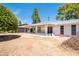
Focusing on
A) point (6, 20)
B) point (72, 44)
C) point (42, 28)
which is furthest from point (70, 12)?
point (72, 44)

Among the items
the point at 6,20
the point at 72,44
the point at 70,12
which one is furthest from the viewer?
the point at 70,12

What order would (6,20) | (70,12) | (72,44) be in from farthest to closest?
(70,12), (6,20), (72,44)

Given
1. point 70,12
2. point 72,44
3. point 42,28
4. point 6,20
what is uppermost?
point 70,12

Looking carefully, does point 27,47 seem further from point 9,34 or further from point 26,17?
point 9,34

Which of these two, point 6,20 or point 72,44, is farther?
point 6,20

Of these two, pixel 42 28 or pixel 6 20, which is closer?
pixel 6 20

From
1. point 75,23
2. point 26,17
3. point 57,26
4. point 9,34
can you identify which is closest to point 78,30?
point 75,23

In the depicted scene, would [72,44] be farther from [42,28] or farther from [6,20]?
[42,28]

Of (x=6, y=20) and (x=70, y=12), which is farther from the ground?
(x=70, y=12)

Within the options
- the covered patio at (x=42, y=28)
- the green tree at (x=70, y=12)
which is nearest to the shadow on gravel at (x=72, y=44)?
the covered patio at (x=42, y=28)

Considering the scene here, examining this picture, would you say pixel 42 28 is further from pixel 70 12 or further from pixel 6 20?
pixel 6 20

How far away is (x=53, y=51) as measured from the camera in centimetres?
757

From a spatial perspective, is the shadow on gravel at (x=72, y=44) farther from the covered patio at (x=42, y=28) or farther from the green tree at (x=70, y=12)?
the green tree at (x=70, y=12)

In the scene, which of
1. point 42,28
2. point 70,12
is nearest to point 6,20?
point 42,28
